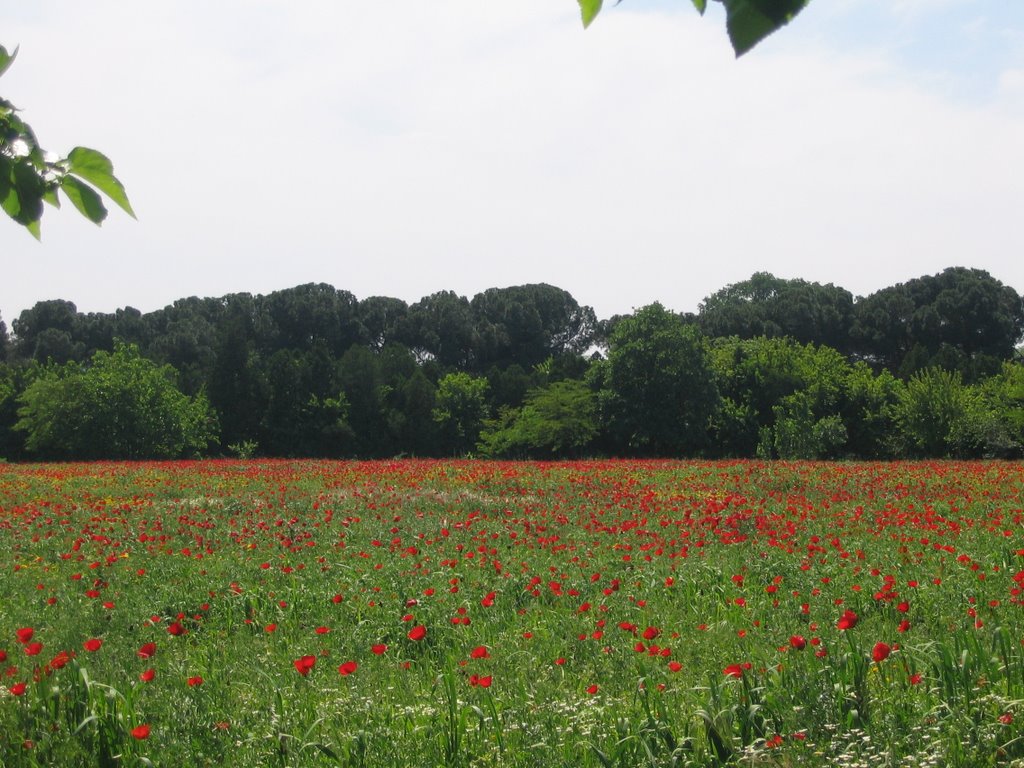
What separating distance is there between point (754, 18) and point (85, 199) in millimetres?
1295

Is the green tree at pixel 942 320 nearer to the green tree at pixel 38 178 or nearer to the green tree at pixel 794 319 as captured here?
the green tree at pixel 794 319

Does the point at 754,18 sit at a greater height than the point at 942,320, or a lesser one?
lesser

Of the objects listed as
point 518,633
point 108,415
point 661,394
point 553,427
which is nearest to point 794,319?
point 661,394

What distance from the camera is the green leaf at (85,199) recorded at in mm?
1729

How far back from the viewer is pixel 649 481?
18828mm

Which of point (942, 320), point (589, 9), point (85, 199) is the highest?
point (942, 320)

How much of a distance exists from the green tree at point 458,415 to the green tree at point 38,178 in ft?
149

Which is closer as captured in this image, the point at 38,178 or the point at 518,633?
the point at 38,178

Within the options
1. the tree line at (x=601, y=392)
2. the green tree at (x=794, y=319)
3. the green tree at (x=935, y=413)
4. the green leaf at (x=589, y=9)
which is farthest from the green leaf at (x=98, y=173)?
the green tree at (x=794, y=319)

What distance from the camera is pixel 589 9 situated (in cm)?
129

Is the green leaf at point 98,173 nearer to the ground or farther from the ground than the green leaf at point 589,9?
nearer to the ground

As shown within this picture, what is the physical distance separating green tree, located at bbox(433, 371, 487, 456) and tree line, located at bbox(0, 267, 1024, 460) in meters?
0.08

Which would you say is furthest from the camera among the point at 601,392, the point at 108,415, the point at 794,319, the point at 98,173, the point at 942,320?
the point at 794,319

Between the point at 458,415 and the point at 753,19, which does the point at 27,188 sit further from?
the point at 458,415
